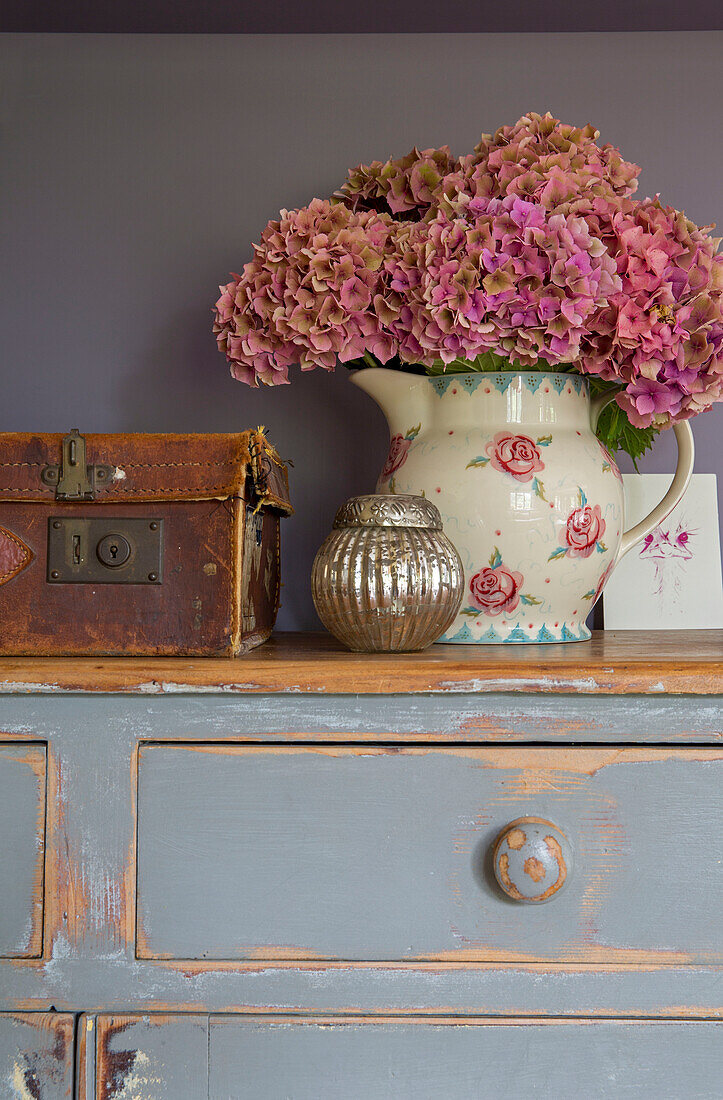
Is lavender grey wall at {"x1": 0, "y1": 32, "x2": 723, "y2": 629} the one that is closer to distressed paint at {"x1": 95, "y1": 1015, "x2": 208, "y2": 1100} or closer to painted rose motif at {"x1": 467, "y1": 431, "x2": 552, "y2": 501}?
painted rose motif at {"x1": 467, "y1": 431, "x2": 552, "y2": 501}

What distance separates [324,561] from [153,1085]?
46cm

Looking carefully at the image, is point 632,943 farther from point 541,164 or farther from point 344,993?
point 541,164

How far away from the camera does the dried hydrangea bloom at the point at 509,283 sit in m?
0.85

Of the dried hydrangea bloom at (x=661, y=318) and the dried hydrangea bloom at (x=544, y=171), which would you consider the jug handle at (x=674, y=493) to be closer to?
the dried hydrangea bloom at (x=661, y=318)

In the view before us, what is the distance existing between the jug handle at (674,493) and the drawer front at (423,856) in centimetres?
34

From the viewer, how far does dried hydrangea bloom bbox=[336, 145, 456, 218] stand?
1.05 m

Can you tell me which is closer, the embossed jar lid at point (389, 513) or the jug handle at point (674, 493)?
the embossed jar lid at point (389, 513)

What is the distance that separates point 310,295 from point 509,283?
217 mm

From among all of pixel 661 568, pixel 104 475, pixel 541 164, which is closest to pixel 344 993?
pixel 104 475

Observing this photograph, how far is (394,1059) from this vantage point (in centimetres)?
70

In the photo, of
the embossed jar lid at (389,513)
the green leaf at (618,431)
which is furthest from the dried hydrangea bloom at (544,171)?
the embossed jar lid at (389,513)

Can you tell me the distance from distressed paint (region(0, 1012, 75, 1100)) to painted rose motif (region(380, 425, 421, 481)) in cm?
62

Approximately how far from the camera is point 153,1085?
70 centimetres

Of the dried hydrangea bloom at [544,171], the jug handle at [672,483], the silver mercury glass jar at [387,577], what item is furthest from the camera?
the jug handle at [672,483]
